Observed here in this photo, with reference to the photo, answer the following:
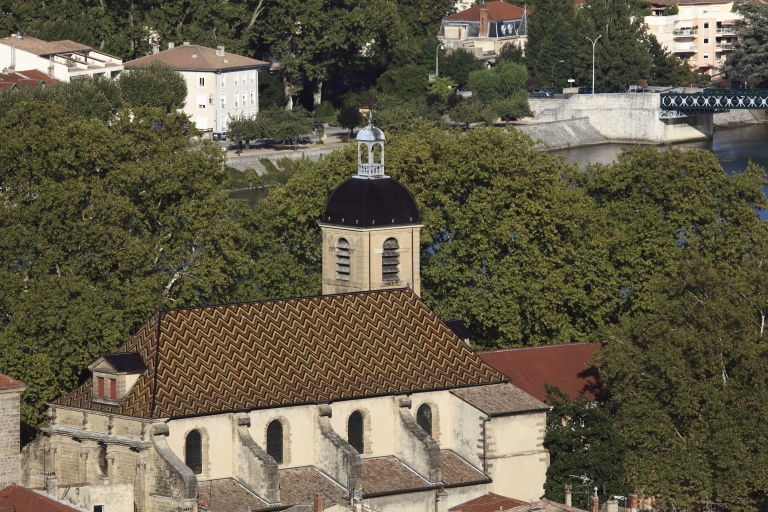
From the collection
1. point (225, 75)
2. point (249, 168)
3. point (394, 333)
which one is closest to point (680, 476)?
point (394, 333)

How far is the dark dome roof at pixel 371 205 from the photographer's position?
67375 millimetres

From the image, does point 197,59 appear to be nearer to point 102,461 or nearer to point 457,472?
point 457,472

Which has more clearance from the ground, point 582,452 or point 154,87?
point 154,87

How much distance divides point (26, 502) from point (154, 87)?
9641 centimetres

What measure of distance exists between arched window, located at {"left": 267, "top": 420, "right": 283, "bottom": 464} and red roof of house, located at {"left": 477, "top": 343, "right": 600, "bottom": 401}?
8.17 m

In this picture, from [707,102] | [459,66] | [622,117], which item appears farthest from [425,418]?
[459,66]

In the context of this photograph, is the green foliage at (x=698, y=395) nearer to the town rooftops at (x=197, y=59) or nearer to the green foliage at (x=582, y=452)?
the green foliage at (x=582, y=452)

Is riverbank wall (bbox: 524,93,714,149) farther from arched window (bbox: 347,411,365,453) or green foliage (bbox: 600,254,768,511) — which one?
arched window (bbox: 347,411,365,453)

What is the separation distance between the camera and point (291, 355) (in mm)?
63219

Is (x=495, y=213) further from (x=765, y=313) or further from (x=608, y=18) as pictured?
(x=608, y=18)

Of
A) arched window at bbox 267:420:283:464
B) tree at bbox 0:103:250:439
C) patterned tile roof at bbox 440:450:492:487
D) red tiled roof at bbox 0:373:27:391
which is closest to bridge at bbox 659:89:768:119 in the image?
tree at bbox 0:103:250:439

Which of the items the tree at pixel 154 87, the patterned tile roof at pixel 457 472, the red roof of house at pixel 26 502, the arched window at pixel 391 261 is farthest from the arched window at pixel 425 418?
the tree at pixel 154 87

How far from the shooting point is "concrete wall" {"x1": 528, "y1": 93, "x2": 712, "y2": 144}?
7298 inches

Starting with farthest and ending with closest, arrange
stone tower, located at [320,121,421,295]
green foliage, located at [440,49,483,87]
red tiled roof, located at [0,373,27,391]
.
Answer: green foliage, located at [440,49,483,87] → stone tower, located at [320,121,421,295] → red tiled roof, located at [0,373,27,391]
